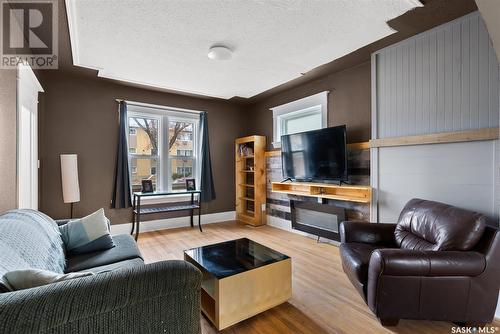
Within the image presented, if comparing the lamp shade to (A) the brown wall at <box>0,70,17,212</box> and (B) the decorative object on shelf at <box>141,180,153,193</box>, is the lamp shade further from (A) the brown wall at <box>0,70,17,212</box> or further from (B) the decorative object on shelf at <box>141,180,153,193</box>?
(A) the brown wall at <box>0,70,17,212</box>

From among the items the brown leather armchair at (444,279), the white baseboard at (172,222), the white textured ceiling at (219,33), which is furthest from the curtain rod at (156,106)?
the brown leather armchair at (444,279)

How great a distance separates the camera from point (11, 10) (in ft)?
6.82

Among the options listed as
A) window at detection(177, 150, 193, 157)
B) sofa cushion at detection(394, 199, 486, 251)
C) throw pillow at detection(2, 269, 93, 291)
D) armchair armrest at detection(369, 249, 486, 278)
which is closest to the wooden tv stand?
sofa cushion at detection(394, 199, 486, 251)

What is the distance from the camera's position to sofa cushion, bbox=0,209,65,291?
1188mm

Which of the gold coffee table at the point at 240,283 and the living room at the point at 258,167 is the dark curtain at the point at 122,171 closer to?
the living room at the point at 258,167

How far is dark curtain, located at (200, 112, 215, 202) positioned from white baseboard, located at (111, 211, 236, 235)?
414 mm

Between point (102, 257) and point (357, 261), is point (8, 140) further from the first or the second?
point (357, 261)

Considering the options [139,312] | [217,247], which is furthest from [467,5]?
[139,312]

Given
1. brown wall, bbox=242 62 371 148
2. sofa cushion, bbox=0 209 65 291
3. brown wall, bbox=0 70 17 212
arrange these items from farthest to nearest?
brown wall, bbox=242 62 371 148, brown wall, bbox=0 70 17 212, sofa cushion, bbox=0 209 65 291

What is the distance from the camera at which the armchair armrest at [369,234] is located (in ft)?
7.58

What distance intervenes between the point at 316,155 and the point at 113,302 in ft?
10.0

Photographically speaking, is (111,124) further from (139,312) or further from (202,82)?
(139,312)

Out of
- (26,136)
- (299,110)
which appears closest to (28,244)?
(26,136)

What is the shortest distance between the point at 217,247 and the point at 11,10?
2.78m
